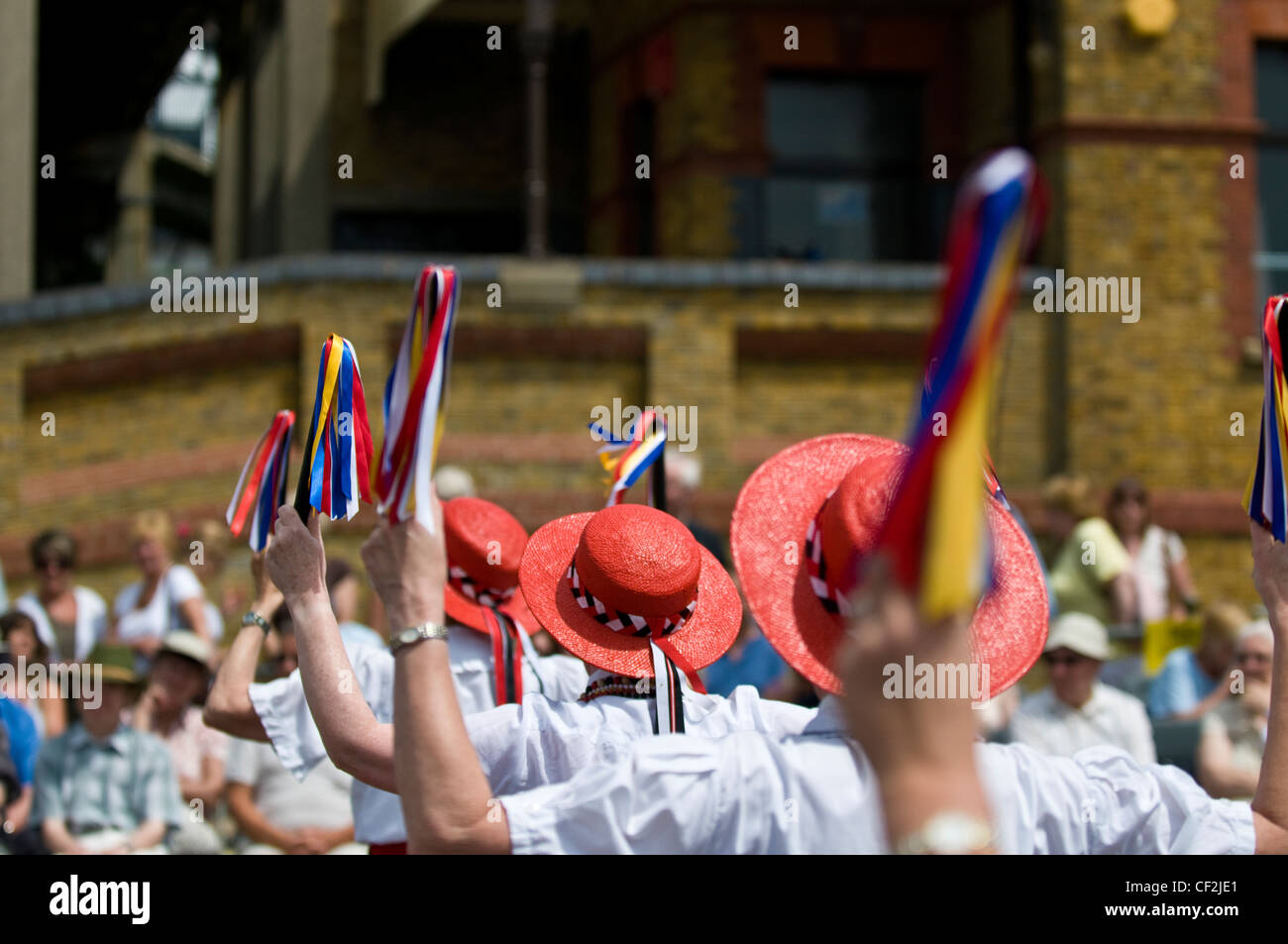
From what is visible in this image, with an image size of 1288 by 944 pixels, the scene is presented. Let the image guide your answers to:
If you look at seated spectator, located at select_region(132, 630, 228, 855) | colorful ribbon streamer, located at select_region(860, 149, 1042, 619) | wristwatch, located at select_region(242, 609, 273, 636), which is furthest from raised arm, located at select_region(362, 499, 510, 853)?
seated spectator, located at select_region(132, 630, 228, 855)

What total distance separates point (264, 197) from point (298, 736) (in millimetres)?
11604

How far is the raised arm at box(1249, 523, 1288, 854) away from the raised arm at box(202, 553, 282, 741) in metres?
2.14

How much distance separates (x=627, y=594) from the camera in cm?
337

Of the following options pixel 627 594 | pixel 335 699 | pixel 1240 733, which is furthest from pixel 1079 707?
pixel 335 699

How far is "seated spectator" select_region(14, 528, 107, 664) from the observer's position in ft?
28.7

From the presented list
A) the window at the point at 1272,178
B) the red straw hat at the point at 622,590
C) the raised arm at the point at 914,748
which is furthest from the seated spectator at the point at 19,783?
the window at the point at 1272,178

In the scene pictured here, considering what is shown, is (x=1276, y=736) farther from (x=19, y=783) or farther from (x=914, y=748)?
(x=19, y=783)

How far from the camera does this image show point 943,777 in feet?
5.58

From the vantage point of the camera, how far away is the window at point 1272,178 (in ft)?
43.1

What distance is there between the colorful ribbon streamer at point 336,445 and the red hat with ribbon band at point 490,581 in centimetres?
138

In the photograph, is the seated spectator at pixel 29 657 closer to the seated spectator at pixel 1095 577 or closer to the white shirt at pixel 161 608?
the white shirt at pixel 161 608

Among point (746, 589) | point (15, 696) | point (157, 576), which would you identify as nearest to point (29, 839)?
point (15, 696)

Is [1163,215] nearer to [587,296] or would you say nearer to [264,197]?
[587,296]

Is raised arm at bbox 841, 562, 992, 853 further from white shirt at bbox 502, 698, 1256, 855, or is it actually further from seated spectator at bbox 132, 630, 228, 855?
seated spectator at bbox 132, 630, 228, 855
